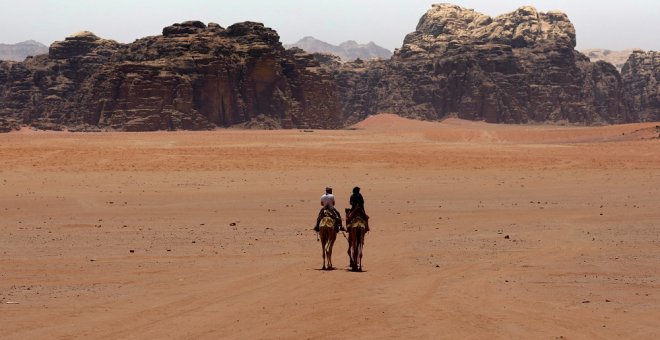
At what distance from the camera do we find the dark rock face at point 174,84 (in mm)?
80438

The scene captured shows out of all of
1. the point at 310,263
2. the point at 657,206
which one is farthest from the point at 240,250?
the point at 657,206

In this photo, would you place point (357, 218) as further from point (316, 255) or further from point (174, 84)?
point (174, 84)

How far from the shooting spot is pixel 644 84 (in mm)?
142250

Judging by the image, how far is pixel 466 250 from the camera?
585 inches

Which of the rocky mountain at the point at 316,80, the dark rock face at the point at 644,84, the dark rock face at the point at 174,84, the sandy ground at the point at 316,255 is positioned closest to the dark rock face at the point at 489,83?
the rocky mountain at the point at 316,80

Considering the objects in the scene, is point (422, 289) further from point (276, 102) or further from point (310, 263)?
point (276, 102)

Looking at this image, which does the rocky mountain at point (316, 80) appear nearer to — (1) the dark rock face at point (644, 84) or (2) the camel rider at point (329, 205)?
(1) the dark rock face at point (644, 84)

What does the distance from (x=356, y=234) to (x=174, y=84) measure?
71067 mm

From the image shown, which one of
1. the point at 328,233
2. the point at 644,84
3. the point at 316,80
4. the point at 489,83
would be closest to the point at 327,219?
the point at 328,233

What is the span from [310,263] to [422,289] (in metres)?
3.01

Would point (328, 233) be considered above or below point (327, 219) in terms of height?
below

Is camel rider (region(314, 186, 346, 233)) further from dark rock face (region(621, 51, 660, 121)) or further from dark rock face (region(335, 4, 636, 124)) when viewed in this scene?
dark rock face (region(621, 51, 660, 121))

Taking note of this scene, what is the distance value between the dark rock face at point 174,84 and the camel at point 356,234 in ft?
221

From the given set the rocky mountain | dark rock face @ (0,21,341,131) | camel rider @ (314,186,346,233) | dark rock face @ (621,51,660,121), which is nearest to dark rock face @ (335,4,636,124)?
the rocky mountain
